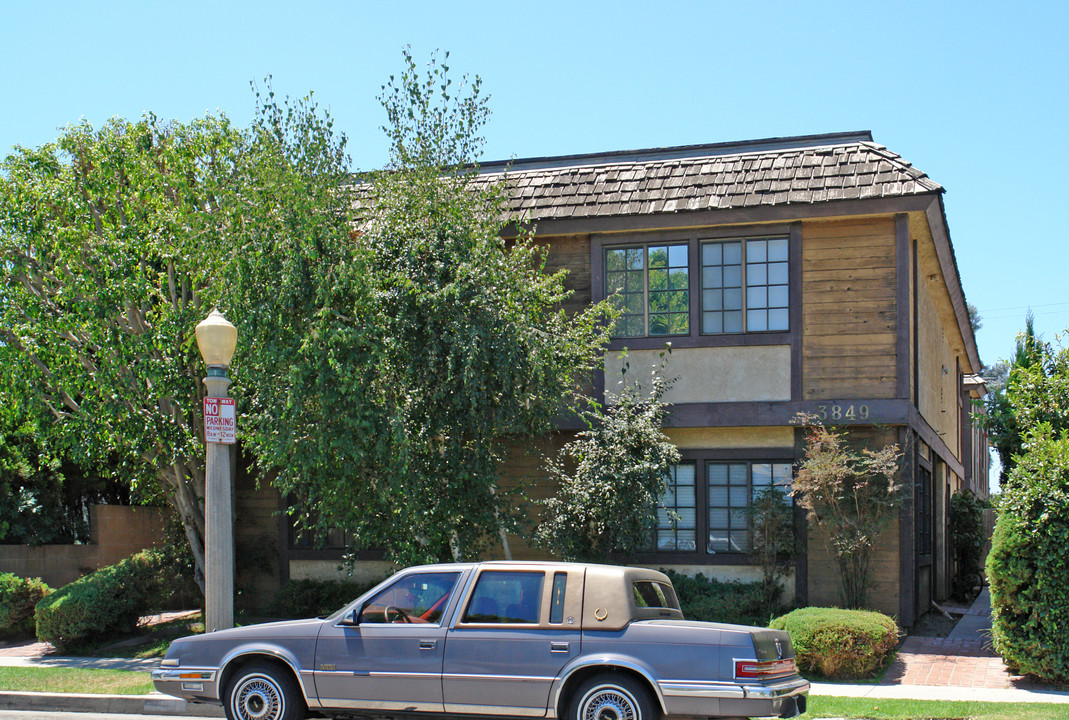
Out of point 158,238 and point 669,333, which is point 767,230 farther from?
point 158,238

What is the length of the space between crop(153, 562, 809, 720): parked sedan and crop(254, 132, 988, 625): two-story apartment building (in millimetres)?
5734

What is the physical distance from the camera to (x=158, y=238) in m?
14.1

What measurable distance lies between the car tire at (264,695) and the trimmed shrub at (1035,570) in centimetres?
746

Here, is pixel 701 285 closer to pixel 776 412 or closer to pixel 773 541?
pixel 776 412

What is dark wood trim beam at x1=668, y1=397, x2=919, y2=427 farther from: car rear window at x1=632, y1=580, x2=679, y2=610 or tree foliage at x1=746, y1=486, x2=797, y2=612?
car rear window at x1=632, y1=580, x2=679, y2=610

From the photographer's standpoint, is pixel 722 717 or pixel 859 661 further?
pixel 859 661

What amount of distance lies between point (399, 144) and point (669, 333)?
15.4ft

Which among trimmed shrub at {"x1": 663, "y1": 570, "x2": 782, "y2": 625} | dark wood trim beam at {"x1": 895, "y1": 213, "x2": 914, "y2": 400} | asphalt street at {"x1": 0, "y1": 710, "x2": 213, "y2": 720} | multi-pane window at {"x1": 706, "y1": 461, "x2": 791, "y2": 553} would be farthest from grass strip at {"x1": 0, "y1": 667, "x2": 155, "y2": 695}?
dark wood trim beam at {"x1": 895, "y1": 213, "x2": 914, "y2": 400}

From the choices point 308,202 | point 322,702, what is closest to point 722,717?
point 322,702

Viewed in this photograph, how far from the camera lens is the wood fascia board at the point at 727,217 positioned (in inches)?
524

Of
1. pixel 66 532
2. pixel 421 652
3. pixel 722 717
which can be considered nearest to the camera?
pixel 722 717

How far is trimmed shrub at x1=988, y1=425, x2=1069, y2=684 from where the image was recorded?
1053cm

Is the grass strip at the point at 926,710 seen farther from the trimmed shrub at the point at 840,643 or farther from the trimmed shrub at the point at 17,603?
the trimmed shrub at the point at 17,603

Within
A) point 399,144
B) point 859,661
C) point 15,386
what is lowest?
point 859,661
